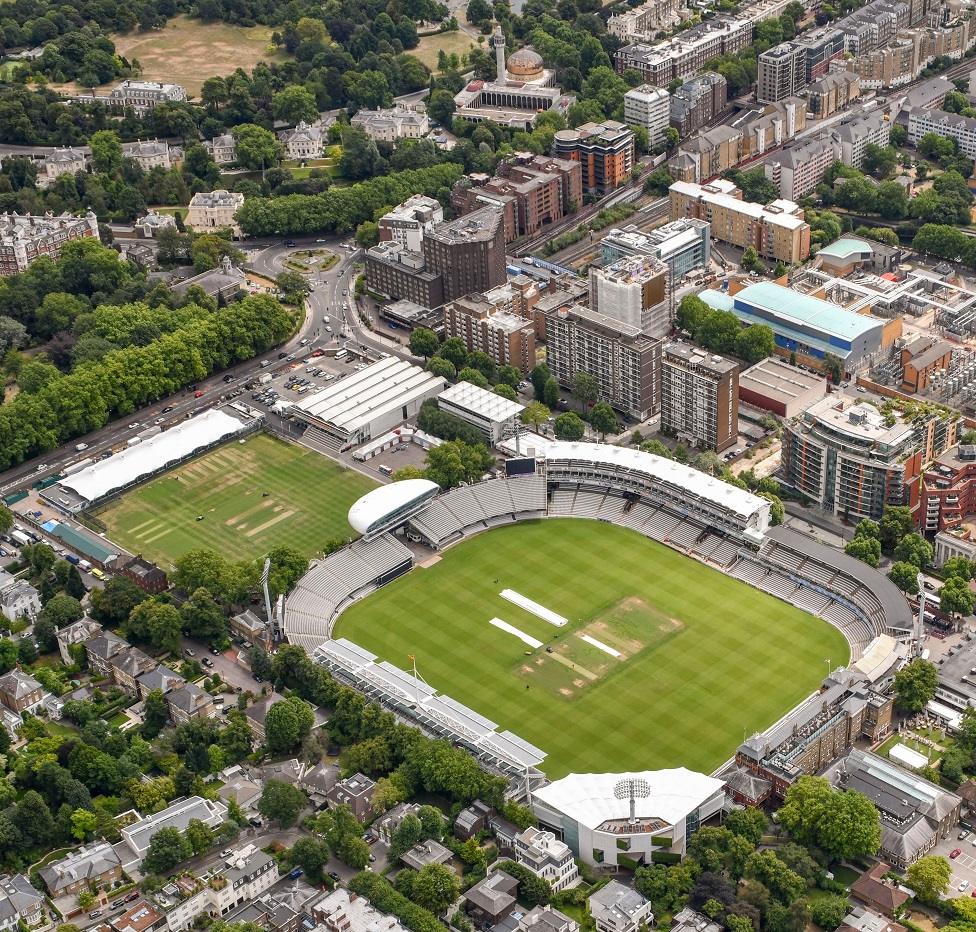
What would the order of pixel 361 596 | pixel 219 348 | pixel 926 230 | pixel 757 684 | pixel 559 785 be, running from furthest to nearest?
pixel 926 230
pixel 219 348
pixel 361 596
pixel 757 684
pixel 559 785

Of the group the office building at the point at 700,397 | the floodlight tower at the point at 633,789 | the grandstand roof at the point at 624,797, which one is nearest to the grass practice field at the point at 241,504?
the office building at the point at 700,397

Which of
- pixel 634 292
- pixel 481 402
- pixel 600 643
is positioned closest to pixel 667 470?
pixel 600 643

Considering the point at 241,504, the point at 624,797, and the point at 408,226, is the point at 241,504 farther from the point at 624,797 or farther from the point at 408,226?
the point at 624,797

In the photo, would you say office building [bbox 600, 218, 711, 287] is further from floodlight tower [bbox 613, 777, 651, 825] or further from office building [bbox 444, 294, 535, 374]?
floodlight tower [bbox 613, 777, 651, 825]

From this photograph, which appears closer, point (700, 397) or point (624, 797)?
point (624, 797)

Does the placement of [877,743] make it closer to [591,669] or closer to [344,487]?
[591,669]

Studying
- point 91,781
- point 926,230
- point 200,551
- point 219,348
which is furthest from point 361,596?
point 926,230

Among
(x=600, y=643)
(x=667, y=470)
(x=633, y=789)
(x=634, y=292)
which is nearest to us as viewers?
(x=633, y=789)
